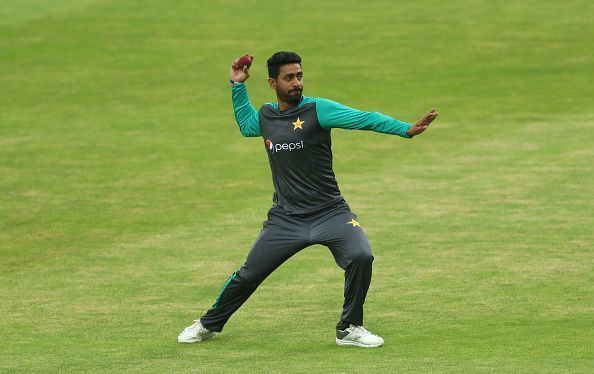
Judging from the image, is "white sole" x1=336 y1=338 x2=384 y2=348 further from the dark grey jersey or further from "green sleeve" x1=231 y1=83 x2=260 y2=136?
"green sleeve" x1=231 y1=83 x2=260 y2=136

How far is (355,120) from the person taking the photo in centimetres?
1066

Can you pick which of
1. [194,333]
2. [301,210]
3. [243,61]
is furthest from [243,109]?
[194,333]

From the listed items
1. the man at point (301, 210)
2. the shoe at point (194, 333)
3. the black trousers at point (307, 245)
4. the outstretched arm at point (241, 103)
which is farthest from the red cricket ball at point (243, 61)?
the shoe at point (194, 333)

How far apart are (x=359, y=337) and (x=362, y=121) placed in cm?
176

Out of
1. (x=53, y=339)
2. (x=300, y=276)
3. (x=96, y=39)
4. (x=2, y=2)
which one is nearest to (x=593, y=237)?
(x=300, y=276)

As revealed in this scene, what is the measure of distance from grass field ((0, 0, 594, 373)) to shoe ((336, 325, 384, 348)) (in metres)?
0.16

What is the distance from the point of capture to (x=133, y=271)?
48.0 ft

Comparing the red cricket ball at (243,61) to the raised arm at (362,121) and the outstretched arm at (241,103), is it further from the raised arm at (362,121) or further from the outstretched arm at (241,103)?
the raised arm at (362,121)

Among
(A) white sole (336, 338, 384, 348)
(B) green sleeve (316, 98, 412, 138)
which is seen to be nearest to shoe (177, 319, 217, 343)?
(A) white sole (336, 338, 384, 348)

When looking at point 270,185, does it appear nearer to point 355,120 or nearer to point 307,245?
point 307,245

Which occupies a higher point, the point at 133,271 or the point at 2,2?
the point at 2,2

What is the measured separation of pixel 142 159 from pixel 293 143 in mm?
11639

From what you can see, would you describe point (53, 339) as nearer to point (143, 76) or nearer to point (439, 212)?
point (439, 212)

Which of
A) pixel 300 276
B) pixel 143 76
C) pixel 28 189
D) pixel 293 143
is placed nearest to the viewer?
pixel 293 143
